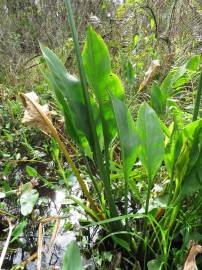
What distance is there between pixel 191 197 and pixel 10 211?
56cm

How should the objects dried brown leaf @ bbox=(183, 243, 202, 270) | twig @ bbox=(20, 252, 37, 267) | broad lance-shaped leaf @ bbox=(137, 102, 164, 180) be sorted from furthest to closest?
twig @ bbox=(20, 252, 37, 267) < broad lance-shaped leaf @ bbox=(137, 102, 164, 180) < dried brown leaf @ bbox=(183, 243, 202, 270)

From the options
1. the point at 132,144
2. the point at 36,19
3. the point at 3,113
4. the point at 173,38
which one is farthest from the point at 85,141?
the point at 36,19

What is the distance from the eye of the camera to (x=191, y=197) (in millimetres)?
906

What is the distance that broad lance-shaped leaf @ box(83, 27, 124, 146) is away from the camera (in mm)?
757

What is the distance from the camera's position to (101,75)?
78 centimetres

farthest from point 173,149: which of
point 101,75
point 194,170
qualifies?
point 101,75

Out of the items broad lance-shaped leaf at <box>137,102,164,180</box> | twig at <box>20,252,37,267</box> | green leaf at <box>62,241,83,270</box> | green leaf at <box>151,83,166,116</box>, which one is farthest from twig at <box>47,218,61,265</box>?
green leaf at <box>151,83,166,116</box>

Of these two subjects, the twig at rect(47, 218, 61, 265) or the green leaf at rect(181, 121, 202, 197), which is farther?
the twig at rect(47, 218, 61, 265)

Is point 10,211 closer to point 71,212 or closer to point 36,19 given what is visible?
point 71,212

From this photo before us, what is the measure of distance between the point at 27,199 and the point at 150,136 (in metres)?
0.40

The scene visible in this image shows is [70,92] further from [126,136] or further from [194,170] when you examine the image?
[194,170]

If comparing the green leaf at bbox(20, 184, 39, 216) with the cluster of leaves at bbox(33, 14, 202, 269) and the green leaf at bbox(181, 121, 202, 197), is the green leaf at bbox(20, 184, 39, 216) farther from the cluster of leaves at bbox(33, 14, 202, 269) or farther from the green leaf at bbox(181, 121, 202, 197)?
the green leaf at bbox(181, 121, 202, 197)

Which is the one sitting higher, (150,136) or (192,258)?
(150,136)

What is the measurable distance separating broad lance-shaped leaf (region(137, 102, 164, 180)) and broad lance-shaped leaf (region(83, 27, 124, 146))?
10cm
